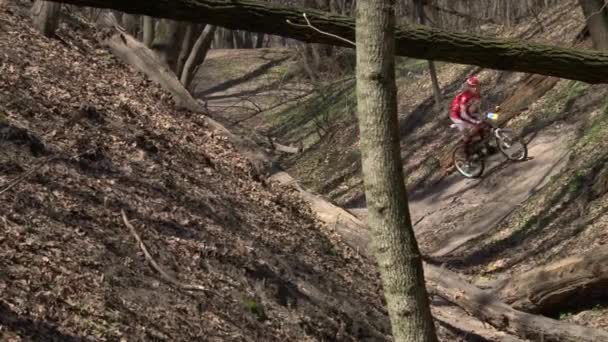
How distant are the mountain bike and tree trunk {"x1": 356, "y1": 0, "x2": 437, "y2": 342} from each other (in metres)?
11.9

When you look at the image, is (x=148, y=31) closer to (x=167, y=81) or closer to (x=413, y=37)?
(x=167, y=81)

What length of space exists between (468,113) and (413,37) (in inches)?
414

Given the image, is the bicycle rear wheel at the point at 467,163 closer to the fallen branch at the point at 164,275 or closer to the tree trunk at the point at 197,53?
the tree trunk at the point at 197,53

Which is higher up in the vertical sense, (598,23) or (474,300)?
A: (598,23)

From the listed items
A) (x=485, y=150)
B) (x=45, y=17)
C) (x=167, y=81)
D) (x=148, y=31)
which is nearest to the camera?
(x=45, y=17)

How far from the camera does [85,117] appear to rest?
A: 9.35m

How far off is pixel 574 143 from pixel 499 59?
9.77 meters

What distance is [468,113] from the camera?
17.0 m

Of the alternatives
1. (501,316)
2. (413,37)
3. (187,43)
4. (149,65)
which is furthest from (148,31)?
(413,37)

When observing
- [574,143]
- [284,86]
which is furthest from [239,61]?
[574,143]

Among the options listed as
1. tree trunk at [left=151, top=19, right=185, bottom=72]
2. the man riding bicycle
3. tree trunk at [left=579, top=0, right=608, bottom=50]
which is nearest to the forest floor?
the man riding bicycle

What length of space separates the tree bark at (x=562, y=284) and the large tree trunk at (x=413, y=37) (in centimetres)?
340

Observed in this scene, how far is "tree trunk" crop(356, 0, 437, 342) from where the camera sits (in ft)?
16.8

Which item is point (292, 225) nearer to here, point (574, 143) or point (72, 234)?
point (72, 234)
